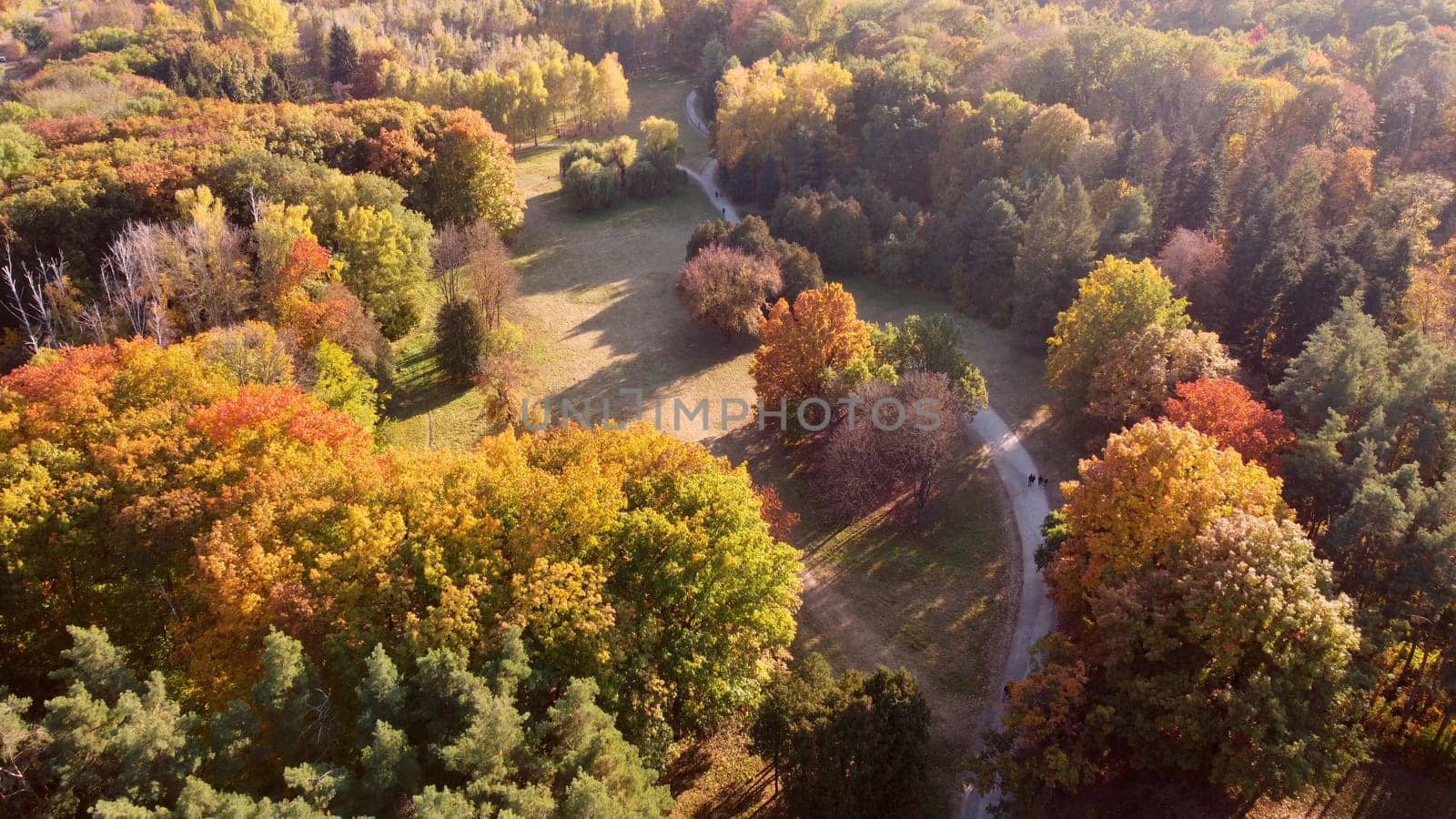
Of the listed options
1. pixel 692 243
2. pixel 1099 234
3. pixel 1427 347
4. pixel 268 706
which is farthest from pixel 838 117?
pixel 268 706

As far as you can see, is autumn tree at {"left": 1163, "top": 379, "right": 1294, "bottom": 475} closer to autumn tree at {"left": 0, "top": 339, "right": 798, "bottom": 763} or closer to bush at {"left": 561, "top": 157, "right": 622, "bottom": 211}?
autumn tree at {"left": 0, "top": 339, "right": 798, "bottom": 763}

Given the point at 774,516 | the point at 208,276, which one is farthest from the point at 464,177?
the point at 774,516

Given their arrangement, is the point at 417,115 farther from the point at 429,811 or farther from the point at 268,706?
the point at 429,811

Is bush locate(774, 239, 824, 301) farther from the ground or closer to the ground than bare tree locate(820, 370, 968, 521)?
farther from the ground

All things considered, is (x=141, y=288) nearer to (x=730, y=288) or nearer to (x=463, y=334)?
(x=463, y=334)

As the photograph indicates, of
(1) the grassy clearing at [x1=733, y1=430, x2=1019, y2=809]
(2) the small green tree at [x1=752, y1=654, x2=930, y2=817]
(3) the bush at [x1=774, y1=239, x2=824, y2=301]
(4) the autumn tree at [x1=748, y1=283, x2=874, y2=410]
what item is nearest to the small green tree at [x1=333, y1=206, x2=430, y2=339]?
(4) the autumn tree at [x1=748, y1=283, x2=874, y2=410]

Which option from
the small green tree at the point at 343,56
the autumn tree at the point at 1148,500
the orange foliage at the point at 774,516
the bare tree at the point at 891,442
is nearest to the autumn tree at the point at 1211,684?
the autumn tree at the point at 1148,500
